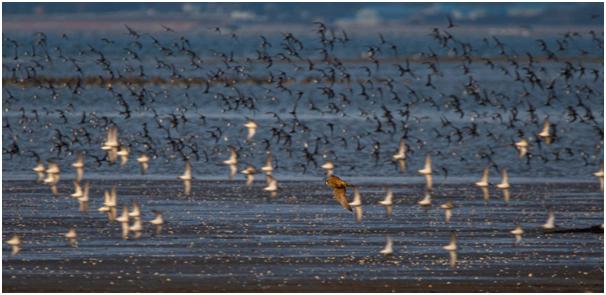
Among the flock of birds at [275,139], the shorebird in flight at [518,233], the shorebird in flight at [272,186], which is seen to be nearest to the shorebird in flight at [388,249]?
the flock of birds at [275,139]

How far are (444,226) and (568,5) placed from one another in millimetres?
154515

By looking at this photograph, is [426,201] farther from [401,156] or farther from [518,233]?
[518,233]

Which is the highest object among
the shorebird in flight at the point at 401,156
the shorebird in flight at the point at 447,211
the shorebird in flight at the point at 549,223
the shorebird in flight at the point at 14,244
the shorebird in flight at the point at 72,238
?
the shorebird in flight at the point at 401,156

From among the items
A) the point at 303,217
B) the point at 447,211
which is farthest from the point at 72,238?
the point at 447,211

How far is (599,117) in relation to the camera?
55938mm

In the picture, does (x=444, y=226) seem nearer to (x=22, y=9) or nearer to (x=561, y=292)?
(x=561, y=292)

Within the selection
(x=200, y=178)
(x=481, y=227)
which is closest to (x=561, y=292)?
(x=481, y=227)

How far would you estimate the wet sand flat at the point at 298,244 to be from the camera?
2036 cm

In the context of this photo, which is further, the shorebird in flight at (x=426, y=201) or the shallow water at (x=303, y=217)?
the shorebird in flight at (x=426, y=201)

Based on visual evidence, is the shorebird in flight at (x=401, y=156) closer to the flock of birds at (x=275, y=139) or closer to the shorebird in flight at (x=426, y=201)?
the flock of birds at (x=275, y=139)

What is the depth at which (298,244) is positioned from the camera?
23469 millimetres

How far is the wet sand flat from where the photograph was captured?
2036 cm

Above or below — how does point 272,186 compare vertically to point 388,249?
above

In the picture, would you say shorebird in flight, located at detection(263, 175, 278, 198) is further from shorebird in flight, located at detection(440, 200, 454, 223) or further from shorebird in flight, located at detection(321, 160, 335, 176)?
shorebird in flight, located at detection(440, 200, 454, 223)
